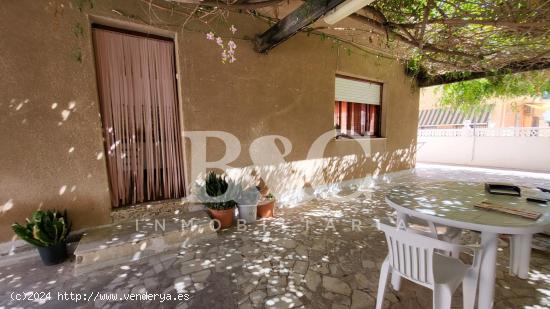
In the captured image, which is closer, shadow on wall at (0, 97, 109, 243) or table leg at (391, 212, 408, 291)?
table leg at (391, 212, 408, 291)

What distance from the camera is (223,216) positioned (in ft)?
11.7

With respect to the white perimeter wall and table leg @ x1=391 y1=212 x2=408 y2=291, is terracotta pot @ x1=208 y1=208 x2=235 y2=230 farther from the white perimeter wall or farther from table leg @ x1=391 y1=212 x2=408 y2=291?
the white perimeter wall

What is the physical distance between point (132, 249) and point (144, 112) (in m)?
1.79

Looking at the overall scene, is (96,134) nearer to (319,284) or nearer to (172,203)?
(172,203)

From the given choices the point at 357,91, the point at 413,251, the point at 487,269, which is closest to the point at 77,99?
the point at 413,251

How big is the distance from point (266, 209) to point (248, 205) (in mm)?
383

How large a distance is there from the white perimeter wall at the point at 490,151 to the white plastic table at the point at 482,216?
8.63 meters

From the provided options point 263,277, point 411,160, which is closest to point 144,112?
point 263,277

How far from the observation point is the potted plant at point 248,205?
3.78 m

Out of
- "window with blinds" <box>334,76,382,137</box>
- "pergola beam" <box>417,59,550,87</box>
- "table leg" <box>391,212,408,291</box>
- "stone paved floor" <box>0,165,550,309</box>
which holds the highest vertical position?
"pergola beam" <box>417,59,550,87</box>

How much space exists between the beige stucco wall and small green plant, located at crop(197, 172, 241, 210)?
1.38 ft

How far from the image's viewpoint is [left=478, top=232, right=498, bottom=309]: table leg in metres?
1.74

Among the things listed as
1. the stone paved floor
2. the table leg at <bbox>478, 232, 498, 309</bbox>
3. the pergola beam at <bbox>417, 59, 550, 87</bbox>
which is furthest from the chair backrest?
the pergola beam at <bbox>417, 59, 550, 87</bbox>

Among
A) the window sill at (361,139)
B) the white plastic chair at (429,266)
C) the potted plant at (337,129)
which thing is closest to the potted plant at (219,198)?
the white plastic chair at (429,266)
